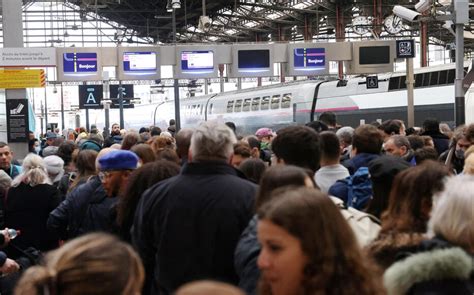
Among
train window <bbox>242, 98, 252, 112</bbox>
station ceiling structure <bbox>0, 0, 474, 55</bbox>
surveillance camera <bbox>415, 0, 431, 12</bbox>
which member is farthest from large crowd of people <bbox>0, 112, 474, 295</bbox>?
train window <bbox>242, 98, 252, 112</bbox>

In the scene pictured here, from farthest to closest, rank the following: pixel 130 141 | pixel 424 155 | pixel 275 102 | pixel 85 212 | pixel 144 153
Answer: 1. pixel 275 102
2. pixel 130 141
3. pixel 424 155
4. pixel 144 153
5. pixel 85 212

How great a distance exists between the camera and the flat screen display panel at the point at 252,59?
968 inches

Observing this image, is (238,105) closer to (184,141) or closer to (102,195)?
(184,141)

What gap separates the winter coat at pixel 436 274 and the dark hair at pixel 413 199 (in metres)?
0.43

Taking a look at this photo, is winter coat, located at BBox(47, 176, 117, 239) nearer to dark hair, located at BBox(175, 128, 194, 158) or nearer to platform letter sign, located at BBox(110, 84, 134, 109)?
dark hair, located at BBox(175, 128, 194, 158)

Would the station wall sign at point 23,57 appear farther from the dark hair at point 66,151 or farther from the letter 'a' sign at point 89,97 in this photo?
the letter 'a' sign at point 89,97

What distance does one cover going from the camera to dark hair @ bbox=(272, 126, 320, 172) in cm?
474

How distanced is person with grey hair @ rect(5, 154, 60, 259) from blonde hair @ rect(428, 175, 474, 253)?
4.27m

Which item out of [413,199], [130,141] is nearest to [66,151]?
[130,141]

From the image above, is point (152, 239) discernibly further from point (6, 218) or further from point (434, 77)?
point (434, 77)

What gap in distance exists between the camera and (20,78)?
16.1m

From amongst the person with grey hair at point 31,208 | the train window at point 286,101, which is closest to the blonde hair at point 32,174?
the person with grey hair at point 31,208

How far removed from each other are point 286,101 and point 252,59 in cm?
577

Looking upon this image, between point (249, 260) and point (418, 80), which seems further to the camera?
point (418, 80)
